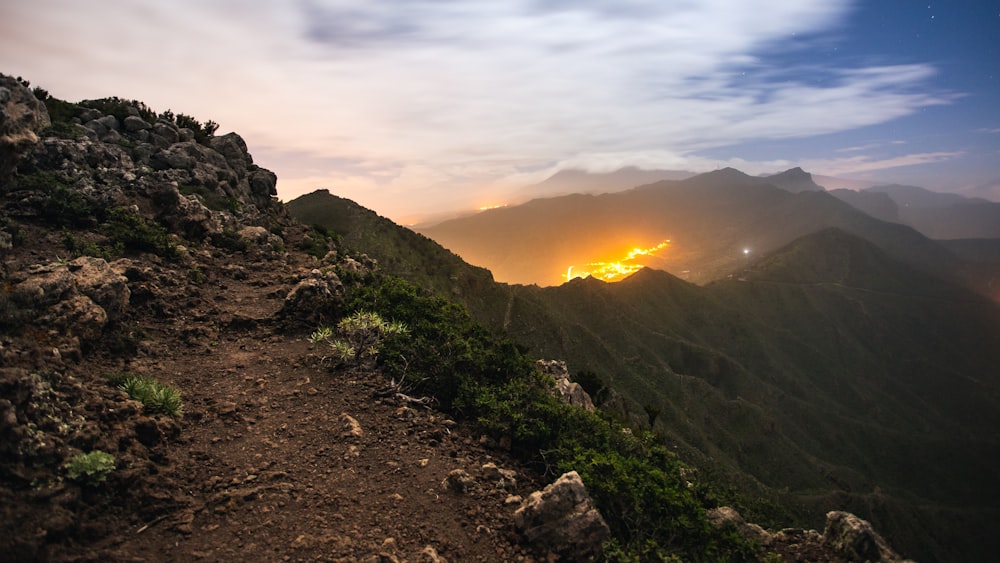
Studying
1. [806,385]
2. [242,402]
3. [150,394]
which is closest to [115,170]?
[150,394]

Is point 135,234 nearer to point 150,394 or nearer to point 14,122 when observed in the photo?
point 14,122

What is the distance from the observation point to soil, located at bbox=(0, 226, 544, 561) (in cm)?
634

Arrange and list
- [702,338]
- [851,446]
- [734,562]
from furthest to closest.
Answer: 1. [702,338]
2. [851,446]
3. [734,562]

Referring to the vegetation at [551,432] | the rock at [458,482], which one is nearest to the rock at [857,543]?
the vegetation at [551,432]

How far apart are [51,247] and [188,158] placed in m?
14.6

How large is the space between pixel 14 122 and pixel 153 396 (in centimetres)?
1561

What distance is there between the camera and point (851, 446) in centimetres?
11462

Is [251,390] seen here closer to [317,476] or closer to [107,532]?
[317,476]

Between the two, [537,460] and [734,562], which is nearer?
[734,562]

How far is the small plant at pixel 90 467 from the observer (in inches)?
257

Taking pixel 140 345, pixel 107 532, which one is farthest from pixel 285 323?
pixel 107 532

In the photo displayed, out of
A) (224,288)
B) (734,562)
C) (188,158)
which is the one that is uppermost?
(188,158)

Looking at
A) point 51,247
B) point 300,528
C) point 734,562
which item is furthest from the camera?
point 51,247

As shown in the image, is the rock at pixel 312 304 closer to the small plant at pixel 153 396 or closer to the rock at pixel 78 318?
the rock at pixel 78 318
